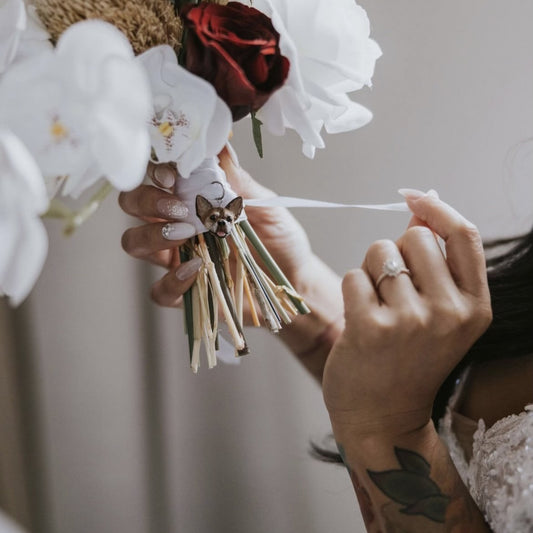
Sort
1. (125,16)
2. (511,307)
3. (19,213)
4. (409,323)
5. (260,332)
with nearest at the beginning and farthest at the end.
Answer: (19,213) → (125,16) → (409,323) → (511,307) → (260,332)

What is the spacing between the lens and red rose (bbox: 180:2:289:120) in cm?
57

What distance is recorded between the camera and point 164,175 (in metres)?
0.72

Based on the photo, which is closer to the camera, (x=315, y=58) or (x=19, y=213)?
(x=19, y=213)

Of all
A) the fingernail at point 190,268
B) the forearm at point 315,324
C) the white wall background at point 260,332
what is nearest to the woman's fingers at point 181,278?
the fingernail at point 190,268

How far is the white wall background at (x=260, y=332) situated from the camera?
1.09 metres

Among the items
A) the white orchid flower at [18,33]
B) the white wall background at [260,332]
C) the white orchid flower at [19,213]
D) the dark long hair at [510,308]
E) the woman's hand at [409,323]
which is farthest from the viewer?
the white wall background at [260,332]

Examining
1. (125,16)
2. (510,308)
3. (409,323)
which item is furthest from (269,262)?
(510,308)

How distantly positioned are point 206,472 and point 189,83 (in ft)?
2.76

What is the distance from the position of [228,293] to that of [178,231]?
9cm

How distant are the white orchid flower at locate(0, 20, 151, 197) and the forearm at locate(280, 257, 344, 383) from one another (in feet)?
1.91

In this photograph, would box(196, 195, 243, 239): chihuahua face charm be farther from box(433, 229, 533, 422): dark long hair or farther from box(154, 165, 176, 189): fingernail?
box(433, 229, 533, 422): dark long hair

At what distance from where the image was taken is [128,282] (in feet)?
3.86

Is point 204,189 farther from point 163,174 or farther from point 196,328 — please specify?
point 196,328

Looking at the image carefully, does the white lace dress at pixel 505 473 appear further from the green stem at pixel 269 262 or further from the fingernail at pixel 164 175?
the fingernail at pixel 164 175
